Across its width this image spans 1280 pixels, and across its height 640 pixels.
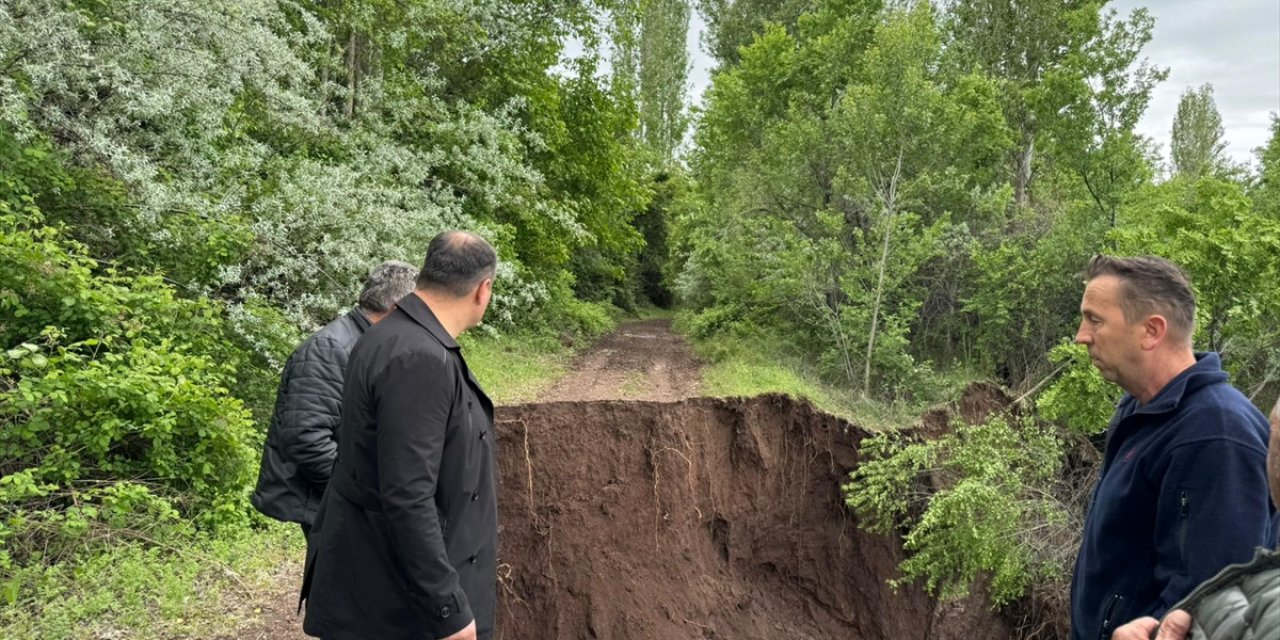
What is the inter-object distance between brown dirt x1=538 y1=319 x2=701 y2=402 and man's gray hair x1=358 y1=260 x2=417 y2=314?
4454mm

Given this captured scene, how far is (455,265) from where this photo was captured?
Result: 234cm

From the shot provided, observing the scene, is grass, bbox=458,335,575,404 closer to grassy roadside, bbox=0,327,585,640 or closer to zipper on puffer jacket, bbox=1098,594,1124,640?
grassy roadside, bbox=0,327,585,640

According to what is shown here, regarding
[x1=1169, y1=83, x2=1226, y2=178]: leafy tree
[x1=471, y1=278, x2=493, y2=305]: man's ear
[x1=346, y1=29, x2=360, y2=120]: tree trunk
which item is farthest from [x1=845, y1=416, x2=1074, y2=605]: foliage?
[x1=1169, y1=83, x2=1226, y2=178]: leafy tree

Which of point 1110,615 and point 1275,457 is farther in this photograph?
point 1110,615

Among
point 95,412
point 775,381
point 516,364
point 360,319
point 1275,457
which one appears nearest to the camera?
point 1275,457

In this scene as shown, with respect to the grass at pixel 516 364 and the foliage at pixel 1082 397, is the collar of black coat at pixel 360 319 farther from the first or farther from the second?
the foliage at pixel 1082 397

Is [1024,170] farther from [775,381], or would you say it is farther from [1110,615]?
[1110,615]

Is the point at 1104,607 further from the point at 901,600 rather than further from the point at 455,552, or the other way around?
the point at 901,600

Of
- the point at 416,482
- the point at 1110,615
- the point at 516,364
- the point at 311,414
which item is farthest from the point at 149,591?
the point at 516,364

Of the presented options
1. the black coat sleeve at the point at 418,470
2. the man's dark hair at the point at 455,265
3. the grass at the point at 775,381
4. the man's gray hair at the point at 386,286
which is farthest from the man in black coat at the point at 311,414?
the grass at the point at 775,381

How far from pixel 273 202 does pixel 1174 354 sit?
7624 millimetres

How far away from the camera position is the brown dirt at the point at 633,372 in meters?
10.9

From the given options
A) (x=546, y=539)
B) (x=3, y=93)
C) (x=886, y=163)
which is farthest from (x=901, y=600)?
(x=3, y=93)

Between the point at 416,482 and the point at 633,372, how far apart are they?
37.7ft
